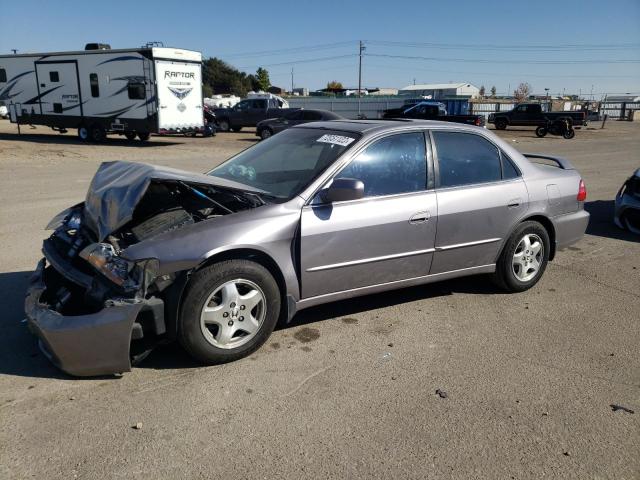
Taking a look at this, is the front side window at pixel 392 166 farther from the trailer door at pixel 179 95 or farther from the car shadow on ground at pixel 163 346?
the trailer door at pixel 179 95

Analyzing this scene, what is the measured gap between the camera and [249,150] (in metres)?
4.96

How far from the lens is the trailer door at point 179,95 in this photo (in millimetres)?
19156

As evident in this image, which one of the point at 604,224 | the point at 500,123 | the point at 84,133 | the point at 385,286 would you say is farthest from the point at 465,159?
the point at 500,123

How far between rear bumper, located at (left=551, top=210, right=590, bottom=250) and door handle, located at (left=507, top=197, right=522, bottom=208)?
0.51 meters

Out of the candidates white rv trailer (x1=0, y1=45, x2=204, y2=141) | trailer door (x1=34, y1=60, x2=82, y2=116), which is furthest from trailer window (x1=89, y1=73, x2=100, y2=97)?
trailer door (x1=34, y1=60, x2=82, y2=116)

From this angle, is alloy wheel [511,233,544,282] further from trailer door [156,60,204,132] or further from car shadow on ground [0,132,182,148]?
car shadow on ground [0,132,182,148]

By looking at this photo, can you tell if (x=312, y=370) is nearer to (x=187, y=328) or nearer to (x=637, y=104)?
(x=187, y=328)

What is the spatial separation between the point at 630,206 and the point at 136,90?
16850 millimetres

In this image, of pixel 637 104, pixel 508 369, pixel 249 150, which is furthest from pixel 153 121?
pixel 637 104

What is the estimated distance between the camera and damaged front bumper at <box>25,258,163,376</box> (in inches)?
121

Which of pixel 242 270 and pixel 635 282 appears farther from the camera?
pixel 635 282

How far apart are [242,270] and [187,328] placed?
0.50 meters

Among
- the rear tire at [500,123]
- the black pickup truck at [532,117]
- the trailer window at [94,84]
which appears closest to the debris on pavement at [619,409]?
the trailer window at [94,84]

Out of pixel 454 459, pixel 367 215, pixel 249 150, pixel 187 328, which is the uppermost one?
pixel 249 150
